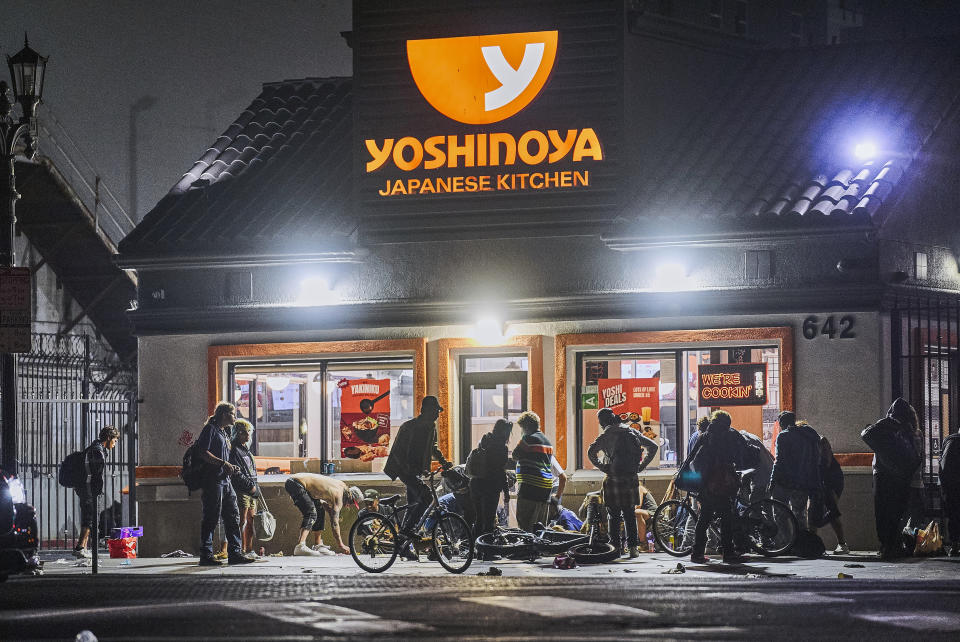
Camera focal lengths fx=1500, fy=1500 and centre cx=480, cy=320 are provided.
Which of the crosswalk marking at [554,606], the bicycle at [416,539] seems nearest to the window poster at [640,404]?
the bicycle at [416,539]

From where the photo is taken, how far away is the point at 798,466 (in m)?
18.0

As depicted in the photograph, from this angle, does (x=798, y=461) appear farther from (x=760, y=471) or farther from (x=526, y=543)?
(x=526, y=543)

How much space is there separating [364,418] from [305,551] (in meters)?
2.33

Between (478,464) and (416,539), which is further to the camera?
(478,464)

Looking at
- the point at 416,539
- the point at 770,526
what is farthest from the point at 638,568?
the point at 416,539

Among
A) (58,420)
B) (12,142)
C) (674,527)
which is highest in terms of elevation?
(12,142)

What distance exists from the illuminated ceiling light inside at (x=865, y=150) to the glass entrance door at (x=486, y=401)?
538 cm

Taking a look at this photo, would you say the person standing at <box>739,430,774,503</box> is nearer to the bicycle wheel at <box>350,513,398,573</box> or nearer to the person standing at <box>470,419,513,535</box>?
the person standing at <box>470,419,513,535</box>

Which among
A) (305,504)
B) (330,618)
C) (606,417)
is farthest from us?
(305,504)

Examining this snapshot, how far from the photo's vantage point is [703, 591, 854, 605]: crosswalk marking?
42.5ft

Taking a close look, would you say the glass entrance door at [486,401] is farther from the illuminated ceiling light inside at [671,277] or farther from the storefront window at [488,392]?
the illuminated ceiling light inside at [671,277]

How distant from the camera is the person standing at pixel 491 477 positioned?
17.8 metres

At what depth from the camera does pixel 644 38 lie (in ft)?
71.1

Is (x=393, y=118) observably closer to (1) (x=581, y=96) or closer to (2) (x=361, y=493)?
(1) (x=581, y=96)
